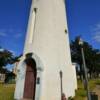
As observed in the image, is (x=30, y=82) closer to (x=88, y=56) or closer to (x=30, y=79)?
(x=30, y=79)

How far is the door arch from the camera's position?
13.2 metres

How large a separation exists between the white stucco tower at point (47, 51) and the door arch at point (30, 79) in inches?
9.7

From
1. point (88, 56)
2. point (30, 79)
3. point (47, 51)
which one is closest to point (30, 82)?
point (30, 79)

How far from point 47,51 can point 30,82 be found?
2742 millimetres

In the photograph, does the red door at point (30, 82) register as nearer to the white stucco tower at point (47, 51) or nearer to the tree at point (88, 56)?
the white stucco tower at point (47, 51)

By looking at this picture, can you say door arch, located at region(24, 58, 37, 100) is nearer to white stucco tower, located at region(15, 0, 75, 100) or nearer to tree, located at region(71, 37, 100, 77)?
white stucco tower, located at region(15, 0, 75, 100)

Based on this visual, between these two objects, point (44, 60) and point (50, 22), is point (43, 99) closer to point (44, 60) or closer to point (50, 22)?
point (44, 60)

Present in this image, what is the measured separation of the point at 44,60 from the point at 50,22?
311cm

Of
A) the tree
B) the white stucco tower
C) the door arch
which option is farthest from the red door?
the tree

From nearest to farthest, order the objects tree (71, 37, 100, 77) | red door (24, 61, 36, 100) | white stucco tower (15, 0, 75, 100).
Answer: white stucco tower (15, 0, 75, 100) < red door (24, 61, 36, 100) < tree (71, 37, 100, 77)

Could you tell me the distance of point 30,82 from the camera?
531 inches

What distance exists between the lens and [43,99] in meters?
12.2

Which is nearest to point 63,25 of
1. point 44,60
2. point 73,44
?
point 44,60

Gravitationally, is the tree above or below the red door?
above
